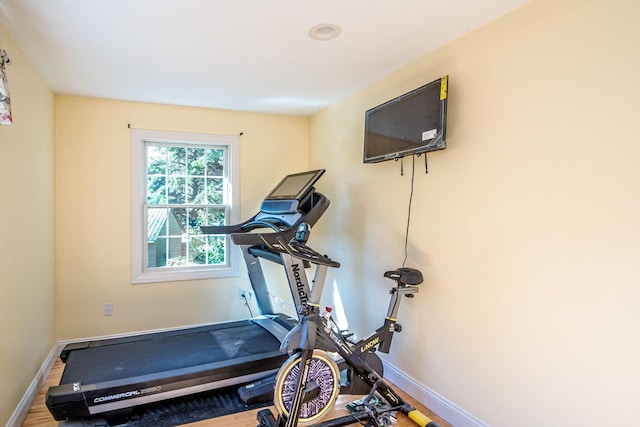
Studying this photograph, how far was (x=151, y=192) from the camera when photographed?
3875mm

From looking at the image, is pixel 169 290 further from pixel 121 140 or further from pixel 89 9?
pixel 89 9

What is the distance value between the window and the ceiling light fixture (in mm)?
2067

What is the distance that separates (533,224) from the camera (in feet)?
6.17

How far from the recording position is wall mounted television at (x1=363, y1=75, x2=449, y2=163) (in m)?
2.27

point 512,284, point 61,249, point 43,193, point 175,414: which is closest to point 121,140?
point 43,193

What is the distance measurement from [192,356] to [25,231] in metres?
1.44

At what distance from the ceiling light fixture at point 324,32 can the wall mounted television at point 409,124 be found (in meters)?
0.65

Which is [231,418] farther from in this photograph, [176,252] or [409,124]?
[409,124]

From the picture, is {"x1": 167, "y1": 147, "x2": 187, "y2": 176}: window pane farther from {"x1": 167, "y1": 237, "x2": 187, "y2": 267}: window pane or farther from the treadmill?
the treadmill

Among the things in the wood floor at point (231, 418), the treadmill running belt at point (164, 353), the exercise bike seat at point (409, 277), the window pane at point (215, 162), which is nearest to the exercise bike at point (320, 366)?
the exercise bike seat at point (409, 277)

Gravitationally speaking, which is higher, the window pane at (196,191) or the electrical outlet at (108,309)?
the window pane at (196,191)

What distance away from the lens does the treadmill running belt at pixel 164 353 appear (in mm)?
2574

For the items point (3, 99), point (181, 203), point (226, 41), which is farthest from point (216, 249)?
point (3, 99)

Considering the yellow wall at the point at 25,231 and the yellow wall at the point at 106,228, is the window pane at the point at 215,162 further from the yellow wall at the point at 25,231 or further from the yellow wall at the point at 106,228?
the yellow wall at the point at 25,231
